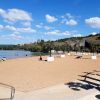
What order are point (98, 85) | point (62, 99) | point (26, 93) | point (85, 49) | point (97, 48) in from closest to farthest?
point (62, 99) → point (26, 93) → point (98, 85) → point (97, 48) → point (85, 49)

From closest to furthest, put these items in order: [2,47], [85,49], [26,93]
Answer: [26,93]
[85,49]
[2,47]

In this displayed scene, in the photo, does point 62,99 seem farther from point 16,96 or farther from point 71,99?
point 16,96

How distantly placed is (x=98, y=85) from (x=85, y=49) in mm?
Result: 92613

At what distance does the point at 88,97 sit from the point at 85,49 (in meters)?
96.3

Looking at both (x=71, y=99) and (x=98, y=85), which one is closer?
(x=71, y=99)

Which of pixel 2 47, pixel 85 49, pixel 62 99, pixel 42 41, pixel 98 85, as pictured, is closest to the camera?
pixel 62 99

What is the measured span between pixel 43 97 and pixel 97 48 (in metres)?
86.7

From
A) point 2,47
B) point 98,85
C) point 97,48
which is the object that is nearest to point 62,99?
point 98,85

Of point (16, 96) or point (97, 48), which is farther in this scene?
point (97, 48)

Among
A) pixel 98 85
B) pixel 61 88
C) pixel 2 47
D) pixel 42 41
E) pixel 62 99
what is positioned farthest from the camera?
pixel 2 47

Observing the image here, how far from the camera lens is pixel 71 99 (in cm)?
1178

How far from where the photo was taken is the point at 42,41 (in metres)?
163

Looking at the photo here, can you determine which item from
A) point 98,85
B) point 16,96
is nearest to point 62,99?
point 16,96

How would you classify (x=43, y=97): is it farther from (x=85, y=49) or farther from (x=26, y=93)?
(x=85, y=49)
